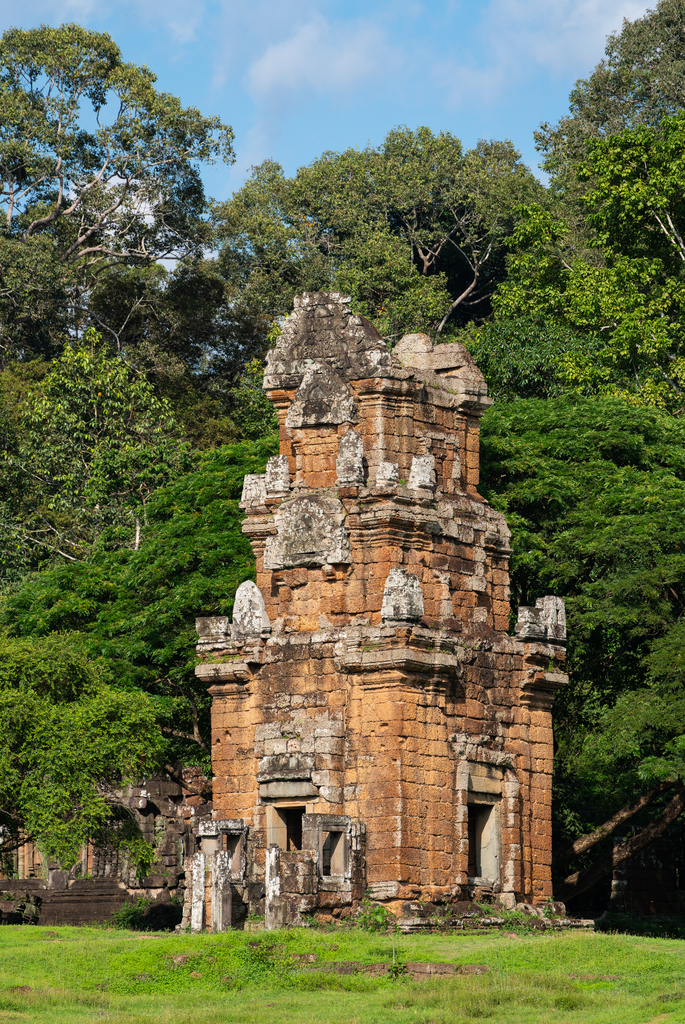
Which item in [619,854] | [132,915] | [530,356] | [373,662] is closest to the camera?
[373,662]

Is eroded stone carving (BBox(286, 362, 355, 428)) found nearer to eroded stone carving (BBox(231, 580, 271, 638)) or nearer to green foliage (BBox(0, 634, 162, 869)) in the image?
eroded stone carving (BBox(231, 580, 271, 638))

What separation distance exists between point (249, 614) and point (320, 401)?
11.3 feet

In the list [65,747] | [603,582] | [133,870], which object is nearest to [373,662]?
[65,747]

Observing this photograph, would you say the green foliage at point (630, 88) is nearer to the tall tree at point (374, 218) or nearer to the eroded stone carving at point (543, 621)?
the tall tree at point (374, 218)

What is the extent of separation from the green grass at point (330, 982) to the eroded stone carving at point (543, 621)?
495 cm

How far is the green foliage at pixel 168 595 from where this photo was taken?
29984mm

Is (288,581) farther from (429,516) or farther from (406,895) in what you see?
(406,895)

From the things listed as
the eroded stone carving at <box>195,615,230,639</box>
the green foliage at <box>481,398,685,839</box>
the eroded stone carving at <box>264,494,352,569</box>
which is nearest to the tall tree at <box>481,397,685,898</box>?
the green foliage at <box>481,398,685,839</box>

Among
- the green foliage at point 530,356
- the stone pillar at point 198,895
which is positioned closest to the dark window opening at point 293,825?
the stone pillar at point 198,895

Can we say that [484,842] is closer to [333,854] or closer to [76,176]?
[333,854]

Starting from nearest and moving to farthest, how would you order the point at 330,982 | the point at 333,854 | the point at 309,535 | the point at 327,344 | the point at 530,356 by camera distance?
the point at 330,982 < the point at 333,854 < the point at 309,535 < the point at 327,344 < the point at 530,356

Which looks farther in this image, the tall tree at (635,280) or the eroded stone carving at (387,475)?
the tall tree at (635,280)

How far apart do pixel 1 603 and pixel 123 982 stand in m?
16.3

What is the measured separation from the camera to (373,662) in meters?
22.6
